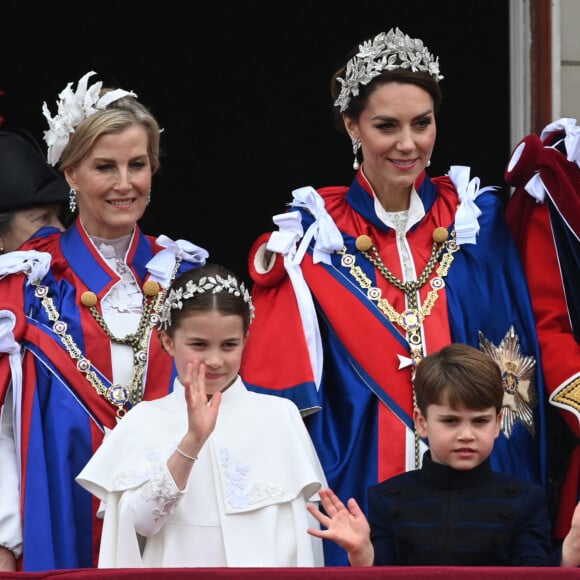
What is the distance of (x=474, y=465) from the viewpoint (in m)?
4.11

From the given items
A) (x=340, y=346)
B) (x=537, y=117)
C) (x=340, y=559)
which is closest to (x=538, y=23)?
(x=537, y=117)

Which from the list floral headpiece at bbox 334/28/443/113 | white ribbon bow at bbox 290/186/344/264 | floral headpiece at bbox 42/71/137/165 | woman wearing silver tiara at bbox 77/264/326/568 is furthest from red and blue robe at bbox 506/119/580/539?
floral headpiece at bbox 42/71/137/165

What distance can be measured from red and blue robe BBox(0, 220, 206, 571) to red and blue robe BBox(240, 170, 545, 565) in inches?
13.0

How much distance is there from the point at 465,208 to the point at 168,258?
0.82m

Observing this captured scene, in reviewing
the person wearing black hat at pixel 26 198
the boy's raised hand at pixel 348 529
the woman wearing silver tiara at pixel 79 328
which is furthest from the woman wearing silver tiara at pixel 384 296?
the person wearing black hat at pixel 26 198

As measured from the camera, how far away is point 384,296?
15.9 feet

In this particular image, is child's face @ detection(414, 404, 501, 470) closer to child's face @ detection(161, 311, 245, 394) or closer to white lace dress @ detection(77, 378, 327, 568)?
white lace dress @ detection(77, 378, 327, 568)

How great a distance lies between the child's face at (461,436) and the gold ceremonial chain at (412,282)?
590 millimetres

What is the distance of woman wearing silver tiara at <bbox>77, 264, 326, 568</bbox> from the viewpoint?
4.16 meters

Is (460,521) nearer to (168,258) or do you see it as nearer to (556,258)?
(556,258)

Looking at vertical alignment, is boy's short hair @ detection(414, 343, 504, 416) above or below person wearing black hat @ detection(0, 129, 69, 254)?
below

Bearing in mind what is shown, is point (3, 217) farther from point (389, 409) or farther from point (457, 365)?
point (457, 365)

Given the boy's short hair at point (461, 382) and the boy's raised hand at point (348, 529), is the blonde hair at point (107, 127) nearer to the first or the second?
the boy's short hair at point (461, 382)

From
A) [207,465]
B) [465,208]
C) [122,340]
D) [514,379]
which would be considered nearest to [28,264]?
[122,340]
